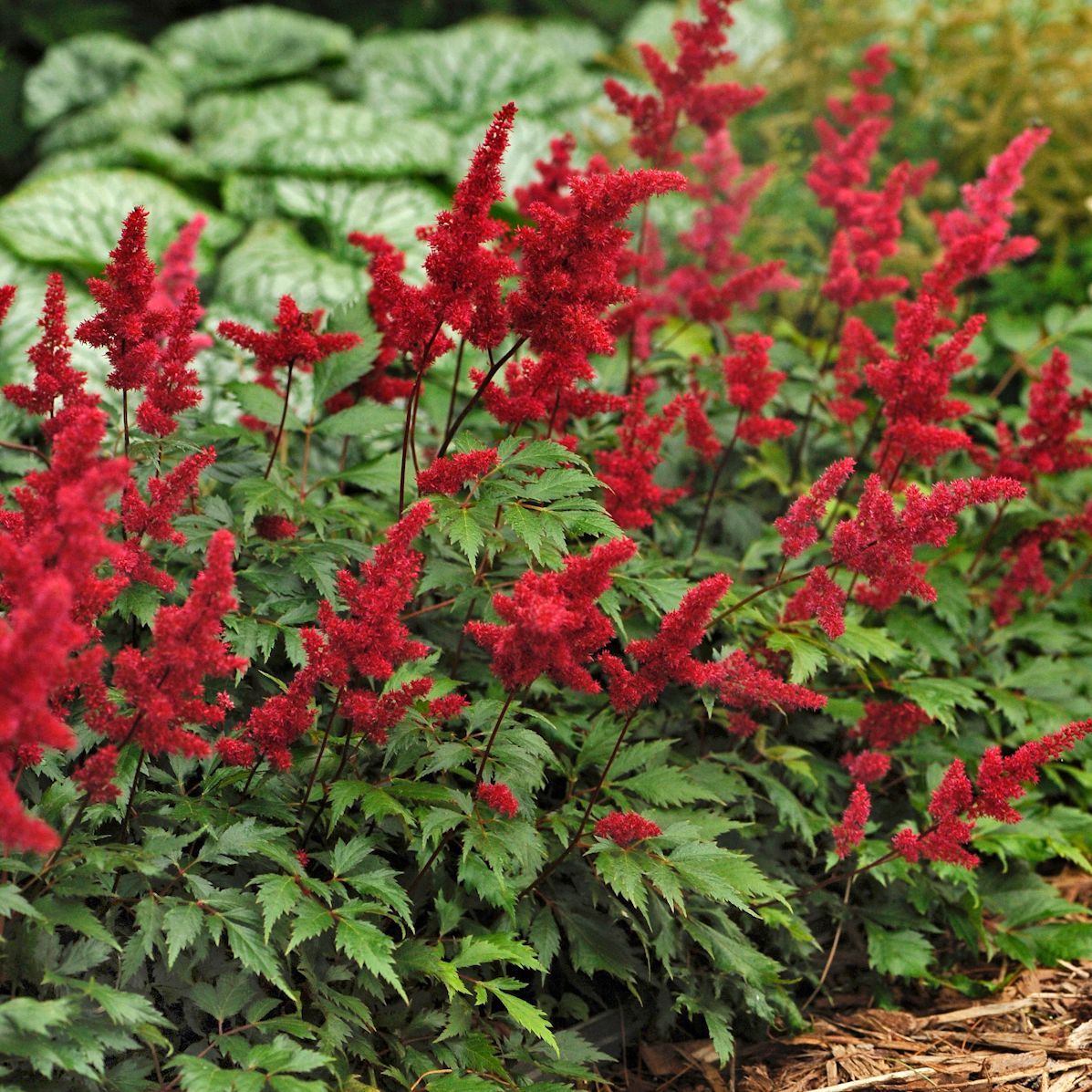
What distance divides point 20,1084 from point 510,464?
1.44 metres

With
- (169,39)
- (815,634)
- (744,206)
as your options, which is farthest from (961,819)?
(169,39)

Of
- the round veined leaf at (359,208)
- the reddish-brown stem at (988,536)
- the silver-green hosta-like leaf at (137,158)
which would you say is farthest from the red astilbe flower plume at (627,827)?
the silver-green hosta-like leaf at (137,158)

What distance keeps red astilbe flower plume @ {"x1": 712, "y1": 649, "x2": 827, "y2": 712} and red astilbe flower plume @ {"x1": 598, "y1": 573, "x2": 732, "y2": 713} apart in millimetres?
163

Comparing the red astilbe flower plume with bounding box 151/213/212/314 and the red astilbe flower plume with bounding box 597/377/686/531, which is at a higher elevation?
the red astilbe flower plume with bounding box 151/213/212/314

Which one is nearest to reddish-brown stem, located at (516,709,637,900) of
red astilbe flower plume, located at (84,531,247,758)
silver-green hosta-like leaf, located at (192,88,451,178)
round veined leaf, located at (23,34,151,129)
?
red astilbe flower plume, located at (84,531,247,758)

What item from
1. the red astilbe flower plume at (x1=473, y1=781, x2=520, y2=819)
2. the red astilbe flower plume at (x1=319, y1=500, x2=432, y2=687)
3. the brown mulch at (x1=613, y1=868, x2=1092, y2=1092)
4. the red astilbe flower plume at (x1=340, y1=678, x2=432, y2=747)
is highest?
the red astilbe flower plume at (x1=319, y1=500, x2=432, y2=687)

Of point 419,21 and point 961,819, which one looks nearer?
point 961,819

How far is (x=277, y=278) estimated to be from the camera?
5.54m

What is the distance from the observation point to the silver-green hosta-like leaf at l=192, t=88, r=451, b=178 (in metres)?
6.27

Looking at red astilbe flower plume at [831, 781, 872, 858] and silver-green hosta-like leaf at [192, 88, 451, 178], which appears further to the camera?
silver-green hosta-like leaf at [192, 88, 451, 178]

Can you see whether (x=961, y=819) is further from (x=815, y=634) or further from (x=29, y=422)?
(x=29, y=422)

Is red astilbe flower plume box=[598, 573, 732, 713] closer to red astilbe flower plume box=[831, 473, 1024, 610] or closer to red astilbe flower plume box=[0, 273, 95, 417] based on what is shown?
red astilbe flower plume box=[831, 473, 1024, 610]

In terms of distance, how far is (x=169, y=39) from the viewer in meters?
8.23

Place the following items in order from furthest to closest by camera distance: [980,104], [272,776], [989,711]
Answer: [980,104], [989,711], [272,776]
